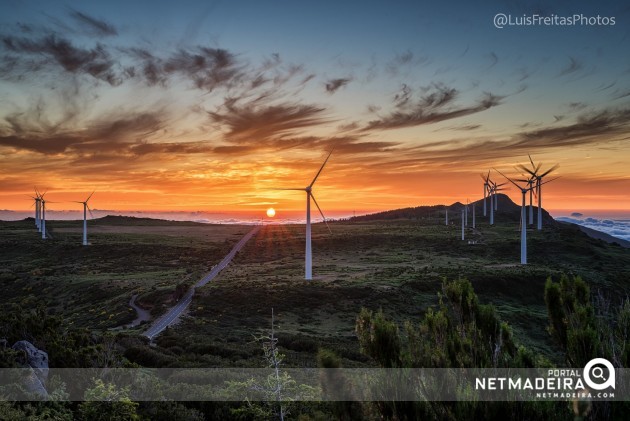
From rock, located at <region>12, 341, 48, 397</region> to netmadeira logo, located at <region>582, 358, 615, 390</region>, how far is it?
19.3m

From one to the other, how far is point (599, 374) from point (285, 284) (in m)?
61.7

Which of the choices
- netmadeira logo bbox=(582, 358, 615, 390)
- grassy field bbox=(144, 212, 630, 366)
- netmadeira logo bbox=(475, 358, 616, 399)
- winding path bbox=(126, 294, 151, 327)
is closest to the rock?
grassy field bbox=(144, 212, 630, 366)

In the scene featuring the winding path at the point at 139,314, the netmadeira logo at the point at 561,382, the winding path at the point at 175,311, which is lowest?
the winding path at the point at 139,314

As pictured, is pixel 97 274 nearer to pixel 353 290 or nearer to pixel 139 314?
pixel 139 314

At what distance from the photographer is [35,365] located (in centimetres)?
1853

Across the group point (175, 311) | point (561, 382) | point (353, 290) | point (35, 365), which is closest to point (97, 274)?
point (175, 311)

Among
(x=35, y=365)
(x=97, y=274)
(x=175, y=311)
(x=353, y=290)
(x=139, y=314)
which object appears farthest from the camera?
(x=97, y=274)

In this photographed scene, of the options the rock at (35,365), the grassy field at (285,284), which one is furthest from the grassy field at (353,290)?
the rock at (35,365)

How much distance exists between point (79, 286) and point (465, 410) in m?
80.4

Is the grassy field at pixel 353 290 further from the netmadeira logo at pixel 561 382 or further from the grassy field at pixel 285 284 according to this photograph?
the netmadeira logo at pixel 561 382

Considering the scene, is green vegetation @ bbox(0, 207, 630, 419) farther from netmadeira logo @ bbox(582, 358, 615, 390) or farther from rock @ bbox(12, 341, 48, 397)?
rock @ bbox(12, 341, 48, 397)

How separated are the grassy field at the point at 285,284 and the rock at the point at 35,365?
32.6ft

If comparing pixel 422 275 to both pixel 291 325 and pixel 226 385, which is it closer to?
pixel 291 325

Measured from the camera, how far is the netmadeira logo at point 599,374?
444 inches
